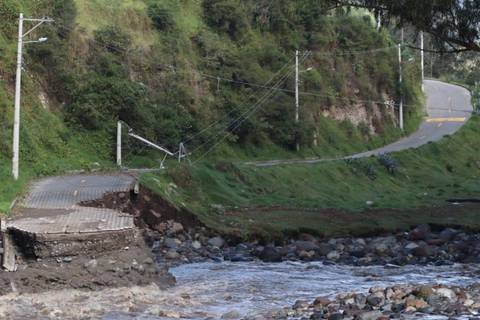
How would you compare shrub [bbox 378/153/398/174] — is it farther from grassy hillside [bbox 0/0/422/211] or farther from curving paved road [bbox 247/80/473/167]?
grassy hillside [bbox 0/0/422/211]

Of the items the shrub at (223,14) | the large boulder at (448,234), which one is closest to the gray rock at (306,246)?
the large boulder at (448,234)

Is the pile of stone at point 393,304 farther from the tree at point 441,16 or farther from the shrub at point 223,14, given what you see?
the shrub at point 223,14

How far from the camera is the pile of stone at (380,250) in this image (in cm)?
2339

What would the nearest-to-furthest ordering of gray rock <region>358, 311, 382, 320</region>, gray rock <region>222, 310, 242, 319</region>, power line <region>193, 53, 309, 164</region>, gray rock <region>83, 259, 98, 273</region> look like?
gray rock <region>358, 311, 382, 320</region>
gray rock <region>222, 310, 242, 319</region>
gray rock <region>83, 259, 98, 273</region>
power line <region>193, 53, 309, 164</region>

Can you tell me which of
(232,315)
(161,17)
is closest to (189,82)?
(161,17)

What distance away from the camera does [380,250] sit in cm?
2461

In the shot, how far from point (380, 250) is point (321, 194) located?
16.6 meters

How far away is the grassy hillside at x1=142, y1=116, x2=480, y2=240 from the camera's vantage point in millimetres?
29062

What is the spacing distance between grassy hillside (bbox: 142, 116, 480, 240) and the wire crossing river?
18.5 feet

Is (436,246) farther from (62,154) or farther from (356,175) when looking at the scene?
(356,175)

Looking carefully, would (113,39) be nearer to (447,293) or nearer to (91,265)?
(91,265)

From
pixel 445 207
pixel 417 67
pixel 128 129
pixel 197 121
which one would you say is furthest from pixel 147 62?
pixel 417 67

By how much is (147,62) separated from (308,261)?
25968 mm

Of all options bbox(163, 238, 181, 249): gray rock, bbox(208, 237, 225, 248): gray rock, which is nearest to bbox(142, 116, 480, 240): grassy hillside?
bbox(208, 237, 225, 248): gray rock
